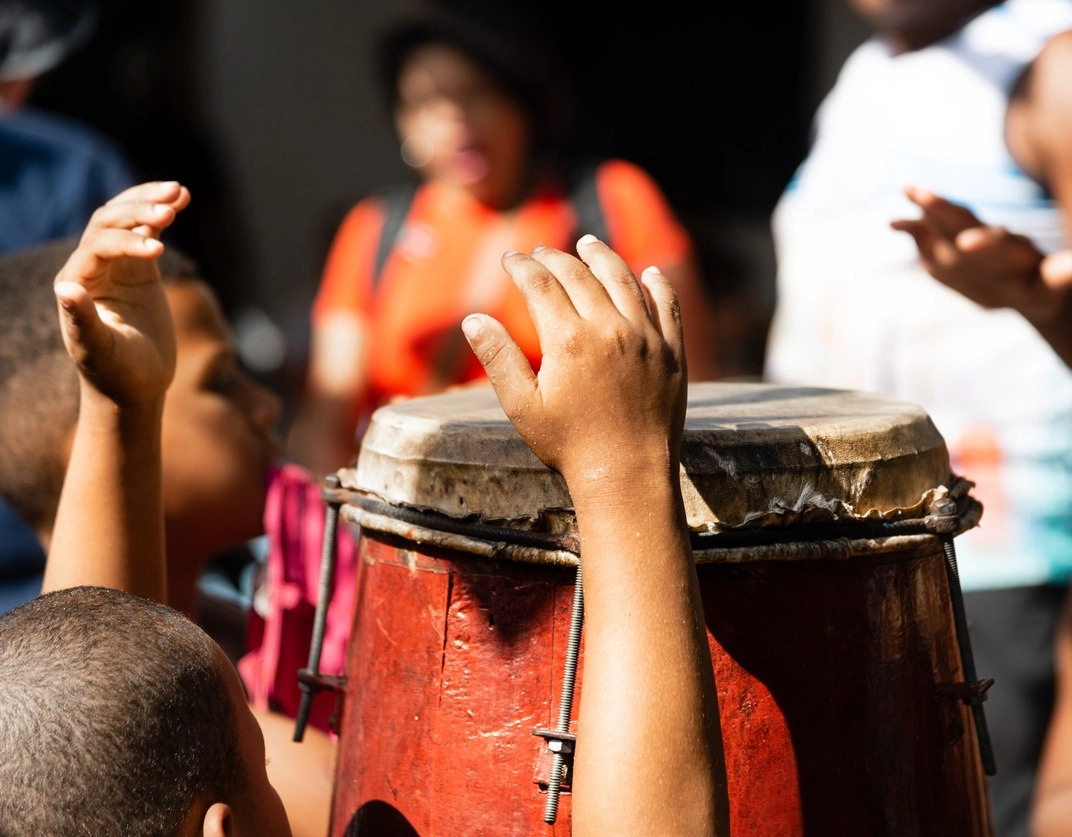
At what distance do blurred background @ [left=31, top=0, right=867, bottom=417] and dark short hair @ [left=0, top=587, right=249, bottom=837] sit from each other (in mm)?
5196

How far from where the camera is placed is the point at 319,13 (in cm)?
677

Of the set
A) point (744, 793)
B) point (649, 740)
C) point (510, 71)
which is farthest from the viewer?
point (510, 71)

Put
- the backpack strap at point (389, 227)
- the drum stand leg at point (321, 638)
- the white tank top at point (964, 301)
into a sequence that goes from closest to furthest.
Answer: the drum stand leg at point (321, 638) → the white tank top at point (964, 301) → the backpack strap at point (389, 227)

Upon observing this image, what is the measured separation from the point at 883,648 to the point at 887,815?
176mm

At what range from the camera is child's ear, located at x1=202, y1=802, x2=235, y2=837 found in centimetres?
127

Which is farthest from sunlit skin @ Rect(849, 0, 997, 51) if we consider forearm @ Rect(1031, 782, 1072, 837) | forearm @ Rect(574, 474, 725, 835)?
forearm @ Rect(574, 474, 725, 835)

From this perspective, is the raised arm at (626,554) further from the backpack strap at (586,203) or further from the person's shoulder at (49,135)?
the person's shoulder at (49,135)

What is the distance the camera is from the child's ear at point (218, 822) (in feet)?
4.16

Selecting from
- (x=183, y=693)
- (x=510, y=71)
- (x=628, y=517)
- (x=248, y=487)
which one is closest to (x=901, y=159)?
(x=510, y=71)

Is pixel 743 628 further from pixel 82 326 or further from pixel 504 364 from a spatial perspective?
pixel 82 326

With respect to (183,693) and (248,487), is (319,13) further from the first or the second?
(183,693)

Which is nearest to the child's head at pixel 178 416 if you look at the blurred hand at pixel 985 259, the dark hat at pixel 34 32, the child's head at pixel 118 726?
the child's head at pixel 118 726

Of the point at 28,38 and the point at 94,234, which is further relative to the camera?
the point at 28,38

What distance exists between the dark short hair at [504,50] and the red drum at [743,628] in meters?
2.08
